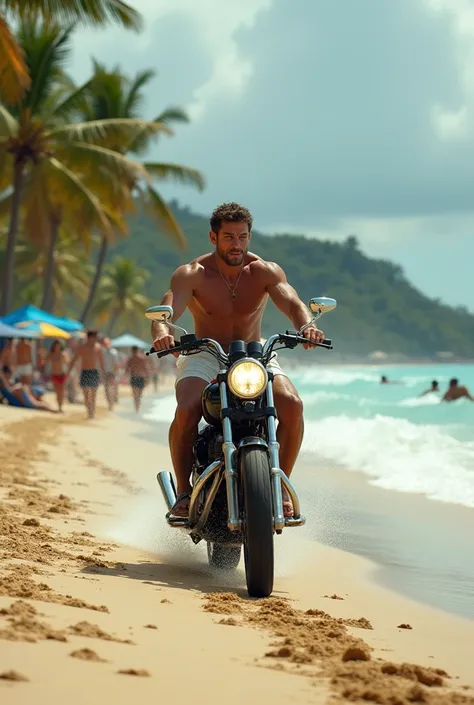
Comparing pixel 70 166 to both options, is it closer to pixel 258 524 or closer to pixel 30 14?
pixel 30 14

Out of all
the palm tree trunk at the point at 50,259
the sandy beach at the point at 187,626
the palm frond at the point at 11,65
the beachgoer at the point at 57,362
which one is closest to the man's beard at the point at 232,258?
the sandy beach at the point at 187,626

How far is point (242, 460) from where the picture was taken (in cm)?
465

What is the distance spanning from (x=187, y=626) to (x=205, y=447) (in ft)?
4.97

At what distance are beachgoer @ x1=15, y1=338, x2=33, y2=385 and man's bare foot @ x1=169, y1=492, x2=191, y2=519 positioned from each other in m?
15.7

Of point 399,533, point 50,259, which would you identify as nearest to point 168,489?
point 399,533

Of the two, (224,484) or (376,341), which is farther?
(376,341)

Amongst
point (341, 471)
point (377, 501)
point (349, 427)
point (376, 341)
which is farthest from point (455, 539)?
point (376, 341)

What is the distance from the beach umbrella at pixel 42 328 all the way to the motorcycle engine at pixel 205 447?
62.8 feet

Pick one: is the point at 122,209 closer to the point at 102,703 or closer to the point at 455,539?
the point at 455,539

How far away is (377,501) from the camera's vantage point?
9195 millimetres

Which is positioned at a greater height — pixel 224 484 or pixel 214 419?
pixel 214 419

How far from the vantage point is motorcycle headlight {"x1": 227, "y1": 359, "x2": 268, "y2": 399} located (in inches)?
186

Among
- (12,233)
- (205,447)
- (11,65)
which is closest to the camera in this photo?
(205,447)

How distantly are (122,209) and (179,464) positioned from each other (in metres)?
27.0
